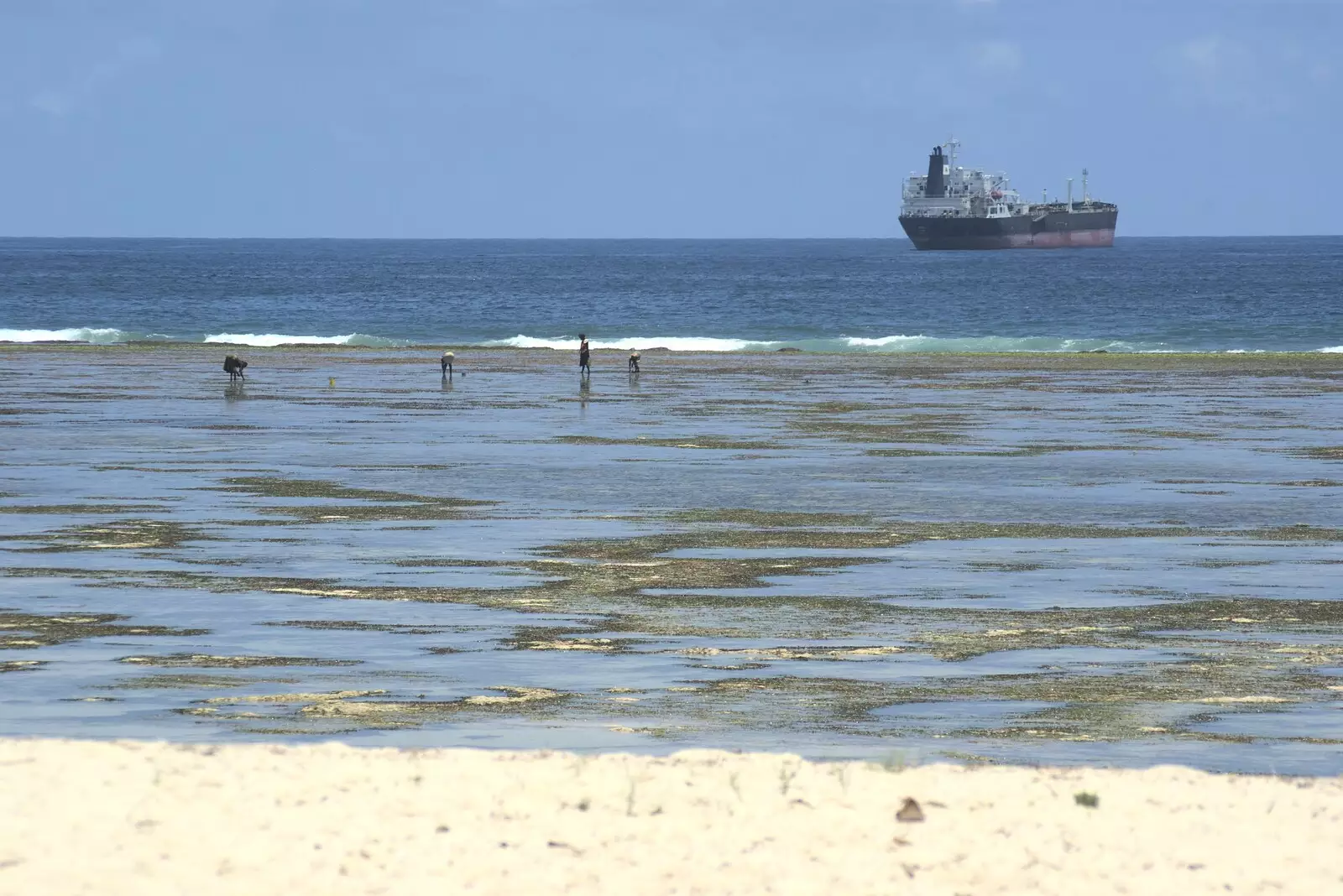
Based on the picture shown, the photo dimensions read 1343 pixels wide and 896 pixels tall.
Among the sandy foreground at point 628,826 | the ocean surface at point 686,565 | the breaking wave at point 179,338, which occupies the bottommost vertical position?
the breaking wave at point 179,338

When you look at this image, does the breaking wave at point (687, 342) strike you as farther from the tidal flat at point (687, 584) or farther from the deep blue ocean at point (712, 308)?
the tidal flat at point (687, 584)

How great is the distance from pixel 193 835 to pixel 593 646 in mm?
6244

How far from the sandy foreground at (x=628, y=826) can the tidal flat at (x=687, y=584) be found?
4.69ft

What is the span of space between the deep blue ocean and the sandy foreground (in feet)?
214

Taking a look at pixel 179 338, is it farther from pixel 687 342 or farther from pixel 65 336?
pixel 687 342

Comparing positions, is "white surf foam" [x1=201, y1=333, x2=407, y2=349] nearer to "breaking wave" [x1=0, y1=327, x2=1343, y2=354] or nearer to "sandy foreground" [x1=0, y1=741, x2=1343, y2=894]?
"breaking wave" [x1=0, y1=327, x2=1343, y2=354]

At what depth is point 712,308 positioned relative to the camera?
10775cm

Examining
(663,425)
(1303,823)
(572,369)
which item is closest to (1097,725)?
(1303,823)

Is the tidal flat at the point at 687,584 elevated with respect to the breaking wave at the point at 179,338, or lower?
elevated

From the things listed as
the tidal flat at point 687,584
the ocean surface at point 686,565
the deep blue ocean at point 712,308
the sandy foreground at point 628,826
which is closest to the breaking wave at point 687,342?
the deep blue ocean at point 712,308

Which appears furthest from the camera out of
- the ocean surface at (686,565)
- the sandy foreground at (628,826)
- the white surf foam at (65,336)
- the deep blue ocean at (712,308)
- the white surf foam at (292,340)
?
the deep blue ocean at (712,308)

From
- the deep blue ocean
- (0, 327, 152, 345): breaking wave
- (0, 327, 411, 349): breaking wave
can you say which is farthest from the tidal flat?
the deep blue ocean

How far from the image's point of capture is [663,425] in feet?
117

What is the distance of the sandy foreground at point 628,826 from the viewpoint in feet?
26.8
